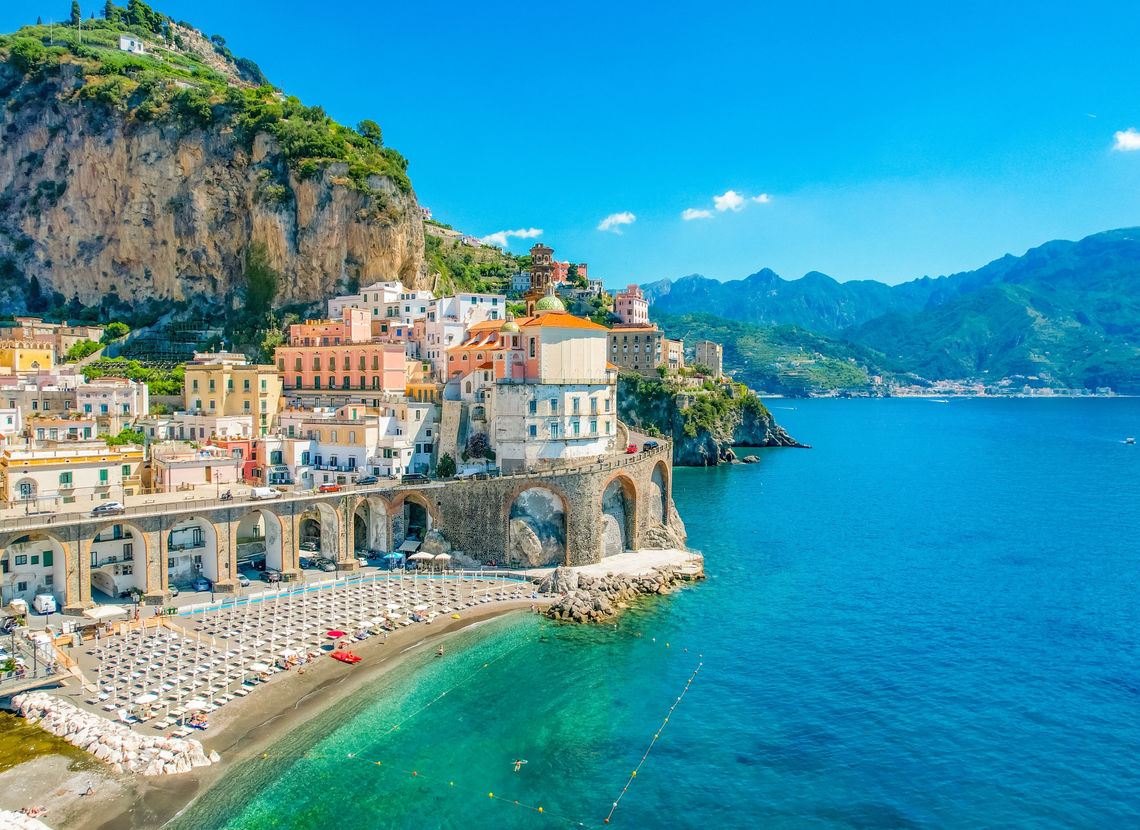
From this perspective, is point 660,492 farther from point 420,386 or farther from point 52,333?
point 52,333

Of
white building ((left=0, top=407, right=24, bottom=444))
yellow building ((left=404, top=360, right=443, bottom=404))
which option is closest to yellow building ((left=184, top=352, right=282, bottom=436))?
yellow building ((left=404, top=360, right=443, bottom=404))

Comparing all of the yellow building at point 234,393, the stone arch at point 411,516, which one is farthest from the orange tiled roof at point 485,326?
the stone arch at point 411,516

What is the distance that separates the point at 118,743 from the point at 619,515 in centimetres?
3277

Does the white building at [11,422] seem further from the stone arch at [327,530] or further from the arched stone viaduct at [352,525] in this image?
the stone arch at [327,530]

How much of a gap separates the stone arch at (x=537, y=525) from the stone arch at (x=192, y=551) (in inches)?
659

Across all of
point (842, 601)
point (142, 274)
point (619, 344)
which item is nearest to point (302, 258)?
point (142, 274)

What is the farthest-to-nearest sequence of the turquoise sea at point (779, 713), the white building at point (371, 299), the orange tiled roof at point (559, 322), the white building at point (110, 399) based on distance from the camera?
the white building at point (371, 299)
the white building at point (110, 399)
the orange tiled roof at point (559, 322)
the turquoise sea at point (779, 713)

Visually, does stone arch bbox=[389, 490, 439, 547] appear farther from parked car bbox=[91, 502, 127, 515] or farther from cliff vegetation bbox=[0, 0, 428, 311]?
cliff vegetation bbox=[0, 0, 428, 311]

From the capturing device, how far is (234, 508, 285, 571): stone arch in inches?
1790

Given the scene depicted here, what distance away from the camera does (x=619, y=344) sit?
114m

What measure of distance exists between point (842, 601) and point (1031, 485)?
55063 mm

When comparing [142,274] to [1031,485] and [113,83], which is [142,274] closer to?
[113,83]

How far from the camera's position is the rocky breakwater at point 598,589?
143 ft

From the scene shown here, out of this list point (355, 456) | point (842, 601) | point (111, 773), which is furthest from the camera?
point (355, 456)
